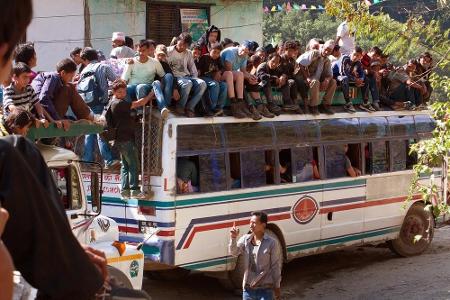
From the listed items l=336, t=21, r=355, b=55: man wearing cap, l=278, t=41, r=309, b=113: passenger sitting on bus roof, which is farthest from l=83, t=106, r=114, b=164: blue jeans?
l=336, t=21, r=355, b=55: man wearing cap

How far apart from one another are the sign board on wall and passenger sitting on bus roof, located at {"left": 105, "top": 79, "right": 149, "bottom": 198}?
342 inches

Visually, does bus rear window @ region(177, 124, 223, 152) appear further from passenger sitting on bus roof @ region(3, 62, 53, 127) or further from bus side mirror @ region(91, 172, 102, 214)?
bus side mirror @ region(91, 172, 102, 214)

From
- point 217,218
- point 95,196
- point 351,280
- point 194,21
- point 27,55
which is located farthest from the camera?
point 194,21

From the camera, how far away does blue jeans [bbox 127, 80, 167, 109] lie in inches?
410

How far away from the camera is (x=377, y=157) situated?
13656 millimetres

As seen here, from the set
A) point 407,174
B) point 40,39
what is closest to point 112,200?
point 407,174

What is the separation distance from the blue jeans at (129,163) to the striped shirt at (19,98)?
6.54 ft

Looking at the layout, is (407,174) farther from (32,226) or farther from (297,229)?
(32,226)

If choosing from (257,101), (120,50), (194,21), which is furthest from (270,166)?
(194,21)

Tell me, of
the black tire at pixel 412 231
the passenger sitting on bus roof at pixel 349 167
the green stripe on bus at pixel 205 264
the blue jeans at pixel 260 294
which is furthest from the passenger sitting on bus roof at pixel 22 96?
the black tire at pixel 412 231

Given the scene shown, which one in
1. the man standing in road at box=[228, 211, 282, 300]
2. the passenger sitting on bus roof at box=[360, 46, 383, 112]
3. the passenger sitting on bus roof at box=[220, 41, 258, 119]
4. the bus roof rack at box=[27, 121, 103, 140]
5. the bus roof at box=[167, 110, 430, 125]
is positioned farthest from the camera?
the passenger sitting on bus roof at box=[360, 46, 383, 112]

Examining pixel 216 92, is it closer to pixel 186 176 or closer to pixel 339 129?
pixel 186 176

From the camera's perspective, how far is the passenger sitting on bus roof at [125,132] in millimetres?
10273

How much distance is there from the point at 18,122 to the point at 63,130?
0.90 m
